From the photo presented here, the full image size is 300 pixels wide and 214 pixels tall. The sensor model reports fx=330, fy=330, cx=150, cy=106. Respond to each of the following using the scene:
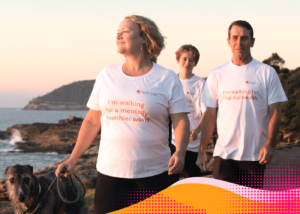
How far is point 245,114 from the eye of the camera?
4082 mm

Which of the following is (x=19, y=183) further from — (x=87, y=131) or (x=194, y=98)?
(x=194, y=98)

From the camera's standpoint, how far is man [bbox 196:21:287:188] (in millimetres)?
4059

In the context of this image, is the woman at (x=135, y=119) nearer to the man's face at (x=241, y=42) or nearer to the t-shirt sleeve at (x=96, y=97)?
the t-shirt sleeve at (x=96, y=97)

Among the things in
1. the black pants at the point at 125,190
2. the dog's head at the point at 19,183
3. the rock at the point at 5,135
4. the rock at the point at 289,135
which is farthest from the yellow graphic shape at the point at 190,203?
the rock at the point at 5,135

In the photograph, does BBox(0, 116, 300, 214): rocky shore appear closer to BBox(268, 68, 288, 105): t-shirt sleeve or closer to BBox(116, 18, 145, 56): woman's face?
BBox(268, 68, 288, 105): t-shirt sleeve

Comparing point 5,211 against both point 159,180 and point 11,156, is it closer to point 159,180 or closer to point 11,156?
point 159,180

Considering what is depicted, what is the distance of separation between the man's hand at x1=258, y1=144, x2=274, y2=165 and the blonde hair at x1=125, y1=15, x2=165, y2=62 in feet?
5.81

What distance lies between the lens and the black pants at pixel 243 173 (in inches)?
162

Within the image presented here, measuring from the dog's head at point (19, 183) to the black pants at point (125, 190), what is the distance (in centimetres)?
182

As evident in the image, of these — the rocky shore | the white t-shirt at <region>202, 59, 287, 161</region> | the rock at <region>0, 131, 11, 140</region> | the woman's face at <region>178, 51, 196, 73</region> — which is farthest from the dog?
the rock at <region>0, 131, 11, 140</region>

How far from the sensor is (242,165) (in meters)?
4.16

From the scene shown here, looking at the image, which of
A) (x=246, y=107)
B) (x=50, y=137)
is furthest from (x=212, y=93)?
(x=50, y=137)

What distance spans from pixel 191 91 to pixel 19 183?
3322mm

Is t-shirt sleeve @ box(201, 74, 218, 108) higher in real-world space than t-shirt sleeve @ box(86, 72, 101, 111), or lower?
higher
